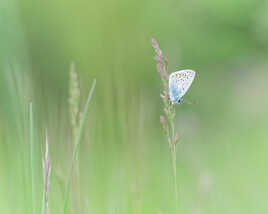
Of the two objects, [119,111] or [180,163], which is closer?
[119,111]

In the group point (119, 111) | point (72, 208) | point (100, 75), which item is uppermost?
point (100, 75)

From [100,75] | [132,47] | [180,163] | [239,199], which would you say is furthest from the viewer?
[132,47]

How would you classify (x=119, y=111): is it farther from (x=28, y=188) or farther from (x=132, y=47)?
(x=132, y=47)

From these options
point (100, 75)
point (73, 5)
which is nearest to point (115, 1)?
point (73, 5)

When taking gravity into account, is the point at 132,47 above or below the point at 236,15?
below

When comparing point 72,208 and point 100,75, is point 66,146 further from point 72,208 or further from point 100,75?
point 100,75

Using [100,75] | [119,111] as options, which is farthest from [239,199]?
[100,75]

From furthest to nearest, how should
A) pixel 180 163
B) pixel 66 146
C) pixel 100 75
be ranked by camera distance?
pixel 100 75
pixel 180 163
pixel 66 146

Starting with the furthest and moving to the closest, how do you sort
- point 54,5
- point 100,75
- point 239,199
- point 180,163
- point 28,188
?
point 54,5, point 100,75, point 180,163, point 239,199, point 28,188

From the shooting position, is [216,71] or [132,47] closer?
[132,47]
